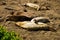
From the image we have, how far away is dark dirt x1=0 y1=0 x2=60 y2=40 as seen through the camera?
5283mm

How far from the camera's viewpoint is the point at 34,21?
18.8 ft

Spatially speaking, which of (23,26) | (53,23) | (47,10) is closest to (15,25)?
(23,26)

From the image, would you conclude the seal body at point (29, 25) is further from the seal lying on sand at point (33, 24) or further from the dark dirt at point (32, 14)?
the dark dirt at point (32, 14)

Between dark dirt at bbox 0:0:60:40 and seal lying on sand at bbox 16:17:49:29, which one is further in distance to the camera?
seal lying on sand at bbox 16:17:49:29

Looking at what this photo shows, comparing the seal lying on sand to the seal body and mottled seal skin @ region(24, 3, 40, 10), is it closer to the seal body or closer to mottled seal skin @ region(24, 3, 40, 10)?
the seal body

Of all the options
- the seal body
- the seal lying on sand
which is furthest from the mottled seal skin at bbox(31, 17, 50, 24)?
the seal body

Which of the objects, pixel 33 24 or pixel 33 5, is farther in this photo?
pixel 33 5

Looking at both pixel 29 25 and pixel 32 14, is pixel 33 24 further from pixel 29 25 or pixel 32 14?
pixel 32 14

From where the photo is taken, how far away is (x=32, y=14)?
6336 millimetres

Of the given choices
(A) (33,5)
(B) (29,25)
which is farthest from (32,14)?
(B) (29,25)

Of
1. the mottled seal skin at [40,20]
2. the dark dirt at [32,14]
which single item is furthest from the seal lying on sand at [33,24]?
the dark dirt at [32,14]

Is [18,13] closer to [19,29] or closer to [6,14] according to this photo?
[6,14]

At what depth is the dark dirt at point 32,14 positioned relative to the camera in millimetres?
5283

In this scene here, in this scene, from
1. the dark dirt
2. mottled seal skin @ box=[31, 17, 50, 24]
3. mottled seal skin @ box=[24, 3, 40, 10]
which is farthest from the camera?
mottled seal skin @ box=[24, 3, 40, 10]
